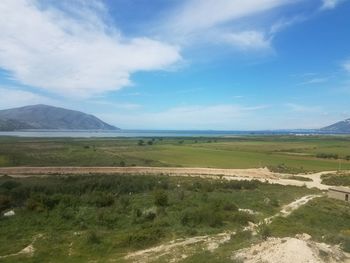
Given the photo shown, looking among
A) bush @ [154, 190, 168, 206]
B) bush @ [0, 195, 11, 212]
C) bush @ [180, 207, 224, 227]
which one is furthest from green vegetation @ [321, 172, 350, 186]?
bush @ [0, 195, 11, 212]

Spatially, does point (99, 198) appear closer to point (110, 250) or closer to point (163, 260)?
point (110, 250)

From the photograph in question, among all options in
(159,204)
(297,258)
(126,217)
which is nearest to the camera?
(297,258)

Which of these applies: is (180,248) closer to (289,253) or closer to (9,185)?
(289,253)

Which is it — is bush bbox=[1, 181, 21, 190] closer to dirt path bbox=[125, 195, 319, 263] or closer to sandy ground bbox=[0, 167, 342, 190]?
sandy ground bbox=[0, 167, 342, 190]

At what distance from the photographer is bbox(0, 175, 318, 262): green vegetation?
773 inches

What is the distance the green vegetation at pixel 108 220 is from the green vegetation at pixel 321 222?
86.1 inches

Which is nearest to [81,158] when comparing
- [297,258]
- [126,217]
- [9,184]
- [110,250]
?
[9,184]

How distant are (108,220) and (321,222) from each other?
1569cm

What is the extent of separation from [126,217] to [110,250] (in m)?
6.53

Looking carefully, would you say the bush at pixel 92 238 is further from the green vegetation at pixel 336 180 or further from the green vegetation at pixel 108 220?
the green vegetation at pixel 336 180

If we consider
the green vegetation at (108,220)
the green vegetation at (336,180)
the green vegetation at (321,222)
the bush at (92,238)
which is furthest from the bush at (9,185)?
the green vegetation at (336,180)

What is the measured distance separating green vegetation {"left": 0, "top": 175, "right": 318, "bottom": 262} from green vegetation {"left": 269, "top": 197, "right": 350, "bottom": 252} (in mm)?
2186

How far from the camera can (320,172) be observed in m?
62.8

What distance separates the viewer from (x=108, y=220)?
2514 centimetres
